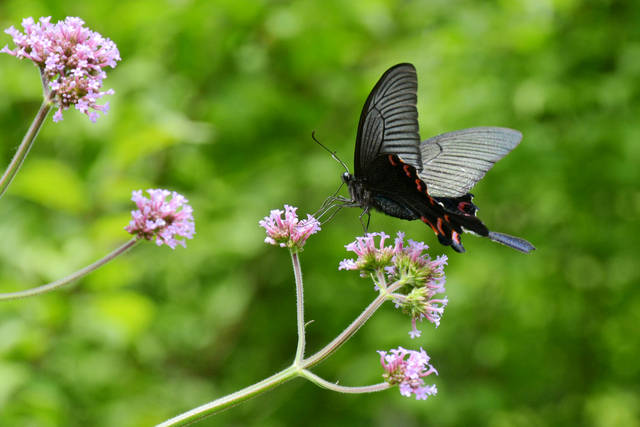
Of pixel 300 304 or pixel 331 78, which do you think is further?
pixel 331 78

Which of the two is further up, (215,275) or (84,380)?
(215,275)

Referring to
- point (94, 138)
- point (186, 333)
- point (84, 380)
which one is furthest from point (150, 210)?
point (186, 333)

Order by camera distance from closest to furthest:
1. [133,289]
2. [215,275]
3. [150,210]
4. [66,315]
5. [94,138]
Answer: [150,210] → [66,315] → [94,138] → [133,289] → [215,275]

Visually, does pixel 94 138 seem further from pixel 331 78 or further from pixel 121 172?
pixel 331 78

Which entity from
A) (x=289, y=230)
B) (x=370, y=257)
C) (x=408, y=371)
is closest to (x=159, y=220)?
(x=289, y=230)

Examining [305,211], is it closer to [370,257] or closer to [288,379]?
[370,257]

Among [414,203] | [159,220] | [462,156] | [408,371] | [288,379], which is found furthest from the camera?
[462,156]
